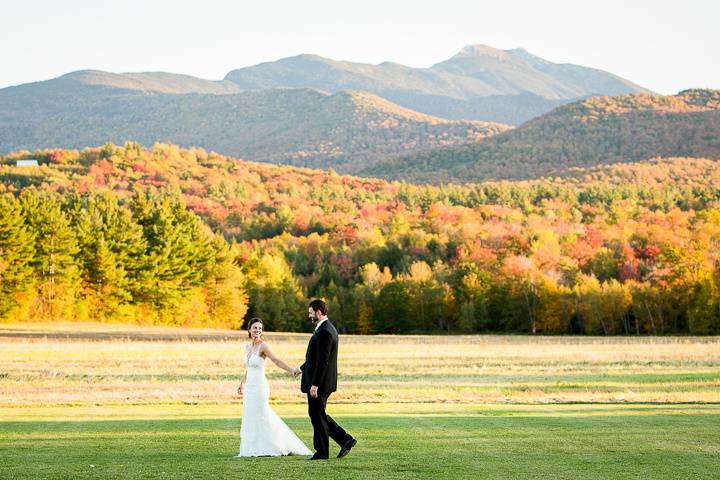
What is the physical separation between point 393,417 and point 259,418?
20.9 ft

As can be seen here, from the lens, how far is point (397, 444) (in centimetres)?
1537

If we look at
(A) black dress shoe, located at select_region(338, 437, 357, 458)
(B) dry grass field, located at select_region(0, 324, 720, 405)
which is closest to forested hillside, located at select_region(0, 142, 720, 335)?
(B) dry grass field, located at select_region(0, 324, 720, 405)

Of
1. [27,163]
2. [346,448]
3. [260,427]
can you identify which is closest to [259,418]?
[260,427]

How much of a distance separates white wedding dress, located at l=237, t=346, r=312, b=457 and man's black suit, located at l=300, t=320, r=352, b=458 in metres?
0.63

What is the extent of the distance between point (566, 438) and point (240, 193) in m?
160

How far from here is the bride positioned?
14.3 m

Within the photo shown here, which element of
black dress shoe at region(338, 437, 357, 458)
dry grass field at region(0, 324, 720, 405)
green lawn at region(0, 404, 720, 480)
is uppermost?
black dress shoe at region(338, 437, 357, 458)

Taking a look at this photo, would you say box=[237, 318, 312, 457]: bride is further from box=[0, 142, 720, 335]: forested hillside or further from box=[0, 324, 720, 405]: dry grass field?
box=[0, 142, 720, 335]: forested hillside

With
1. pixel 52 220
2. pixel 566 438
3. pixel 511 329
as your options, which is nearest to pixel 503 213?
pixel 511 329

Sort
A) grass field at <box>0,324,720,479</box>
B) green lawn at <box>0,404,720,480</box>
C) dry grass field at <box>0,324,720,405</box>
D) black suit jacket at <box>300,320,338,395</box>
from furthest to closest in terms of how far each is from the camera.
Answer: dry grass field at <box>0,324,720,405</box> → black suit jacket at <box>300,320,338,395</box> → grass field at <box>0,324,720,479</box> → green lawn at <box>0,404,720,480</box>

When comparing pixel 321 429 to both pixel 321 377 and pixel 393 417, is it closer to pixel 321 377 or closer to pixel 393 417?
pixel 321 377

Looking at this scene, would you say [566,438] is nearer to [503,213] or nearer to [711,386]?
[711,386]

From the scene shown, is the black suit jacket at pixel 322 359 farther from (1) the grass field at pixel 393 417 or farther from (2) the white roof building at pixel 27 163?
(2) the white roof building at pixel 27 163

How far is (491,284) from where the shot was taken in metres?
106
